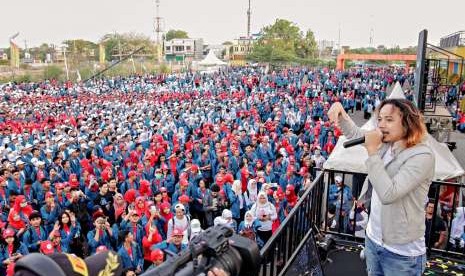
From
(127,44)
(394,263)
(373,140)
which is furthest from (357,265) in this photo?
(127,44)

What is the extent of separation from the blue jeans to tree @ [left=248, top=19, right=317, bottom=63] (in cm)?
4976

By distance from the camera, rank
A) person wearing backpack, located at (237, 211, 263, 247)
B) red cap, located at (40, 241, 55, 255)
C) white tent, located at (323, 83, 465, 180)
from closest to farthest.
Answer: white tent, located at (323, 83, 465, 180)
red cap, located at (40, 241, 55, 255)
person wearing backpack, located at (237, 211, 263, 247)

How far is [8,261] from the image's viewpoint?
18.4 ft

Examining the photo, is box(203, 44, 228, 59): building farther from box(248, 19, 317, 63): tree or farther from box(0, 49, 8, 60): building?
box(0, 49, 8, 60): building

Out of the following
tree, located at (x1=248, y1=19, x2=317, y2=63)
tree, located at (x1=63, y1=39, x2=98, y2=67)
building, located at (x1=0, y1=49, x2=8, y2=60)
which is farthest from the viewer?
tree, located at (x1=63, y1=39, x2=98, y2=67)

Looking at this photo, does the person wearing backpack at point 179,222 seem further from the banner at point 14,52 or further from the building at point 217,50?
the building at point 217,50

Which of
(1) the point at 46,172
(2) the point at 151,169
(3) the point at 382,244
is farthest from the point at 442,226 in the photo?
(1) the point at 46,172

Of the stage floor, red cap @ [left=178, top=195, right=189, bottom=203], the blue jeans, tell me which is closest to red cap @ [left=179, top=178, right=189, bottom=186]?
red cap @ [left=178, top=195, right=189, bottom=203]

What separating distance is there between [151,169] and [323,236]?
6.70 metres

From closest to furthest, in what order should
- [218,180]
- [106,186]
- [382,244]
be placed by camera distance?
[382,244]
[106,186]
[218,180]

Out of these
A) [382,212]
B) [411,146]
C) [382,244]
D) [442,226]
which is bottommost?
[442,226]

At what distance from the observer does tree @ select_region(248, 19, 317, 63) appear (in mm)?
52062

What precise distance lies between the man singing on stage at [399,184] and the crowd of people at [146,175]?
149cm

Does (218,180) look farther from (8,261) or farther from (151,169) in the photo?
(8,261)
